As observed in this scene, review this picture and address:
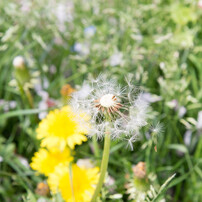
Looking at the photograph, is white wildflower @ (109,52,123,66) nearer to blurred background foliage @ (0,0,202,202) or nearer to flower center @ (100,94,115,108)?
blurred background foliage @ (0,0,202,202)

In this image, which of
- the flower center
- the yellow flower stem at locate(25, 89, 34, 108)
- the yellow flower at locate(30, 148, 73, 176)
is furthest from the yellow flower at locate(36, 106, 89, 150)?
the flower center

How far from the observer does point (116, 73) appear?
4.91 ft

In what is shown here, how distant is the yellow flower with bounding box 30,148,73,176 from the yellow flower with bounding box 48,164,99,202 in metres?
0.05

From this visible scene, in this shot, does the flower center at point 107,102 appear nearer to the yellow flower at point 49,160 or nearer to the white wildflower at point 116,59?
the yellow flower at point 49,160

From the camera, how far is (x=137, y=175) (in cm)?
85

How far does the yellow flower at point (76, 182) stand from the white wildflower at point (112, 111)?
306 millimetres

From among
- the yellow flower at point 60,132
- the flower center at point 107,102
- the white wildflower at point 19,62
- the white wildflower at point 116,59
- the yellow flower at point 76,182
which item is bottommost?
the flower center at point 107,102

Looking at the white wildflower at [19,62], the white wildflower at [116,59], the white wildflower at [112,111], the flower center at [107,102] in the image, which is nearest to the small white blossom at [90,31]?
the white wildflower at [116,59]

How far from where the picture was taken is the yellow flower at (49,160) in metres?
1.06

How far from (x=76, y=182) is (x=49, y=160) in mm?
155

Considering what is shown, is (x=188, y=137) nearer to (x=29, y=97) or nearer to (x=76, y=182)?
(x=76, y=182)

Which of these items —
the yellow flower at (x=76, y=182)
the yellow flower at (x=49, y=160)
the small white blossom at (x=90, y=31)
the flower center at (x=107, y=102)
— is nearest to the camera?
the flower center at (x=107, y=102)

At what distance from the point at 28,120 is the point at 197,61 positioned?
2.55ft

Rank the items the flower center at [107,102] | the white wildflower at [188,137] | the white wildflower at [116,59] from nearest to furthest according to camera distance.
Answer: the flower center at [107,102]
the white wildflower at [188,137]
the white wildflower at [116,59]
